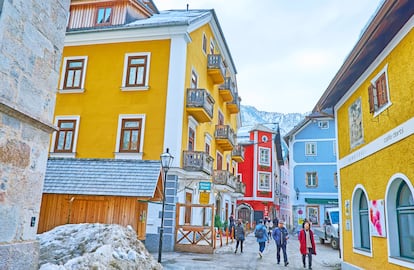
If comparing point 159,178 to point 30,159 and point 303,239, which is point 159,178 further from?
point 30,159

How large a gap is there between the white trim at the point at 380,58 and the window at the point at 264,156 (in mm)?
29324

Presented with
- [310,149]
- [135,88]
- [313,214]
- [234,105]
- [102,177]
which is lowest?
[313,214]

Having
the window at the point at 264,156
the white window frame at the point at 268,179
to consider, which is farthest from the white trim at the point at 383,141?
the window at the point at 264,156

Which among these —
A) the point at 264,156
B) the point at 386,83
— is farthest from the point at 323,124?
the point at 386,83

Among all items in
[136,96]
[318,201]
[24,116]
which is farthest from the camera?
[318,201]

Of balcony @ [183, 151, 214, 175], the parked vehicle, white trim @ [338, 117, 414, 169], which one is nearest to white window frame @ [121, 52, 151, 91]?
balcony @ [183, 151, 214, 175]

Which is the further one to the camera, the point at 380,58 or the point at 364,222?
the point at 364,222

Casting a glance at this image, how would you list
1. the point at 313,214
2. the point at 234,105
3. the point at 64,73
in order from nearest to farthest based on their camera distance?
the point at 64,73, the point at 234,105, the point at 313,214

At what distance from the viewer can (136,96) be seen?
722 inches

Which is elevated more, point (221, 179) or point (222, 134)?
point (222, 134)

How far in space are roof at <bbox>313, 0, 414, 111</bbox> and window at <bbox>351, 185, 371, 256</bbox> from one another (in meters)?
3.42

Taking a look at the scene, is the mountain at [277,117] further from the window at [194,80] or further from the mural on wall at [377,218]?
the mural on wall at [377,218]

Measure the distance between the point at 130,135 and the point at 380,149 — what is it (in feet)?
40.6

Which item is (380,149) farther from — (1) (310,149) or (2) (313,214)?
(1) (310,149)
